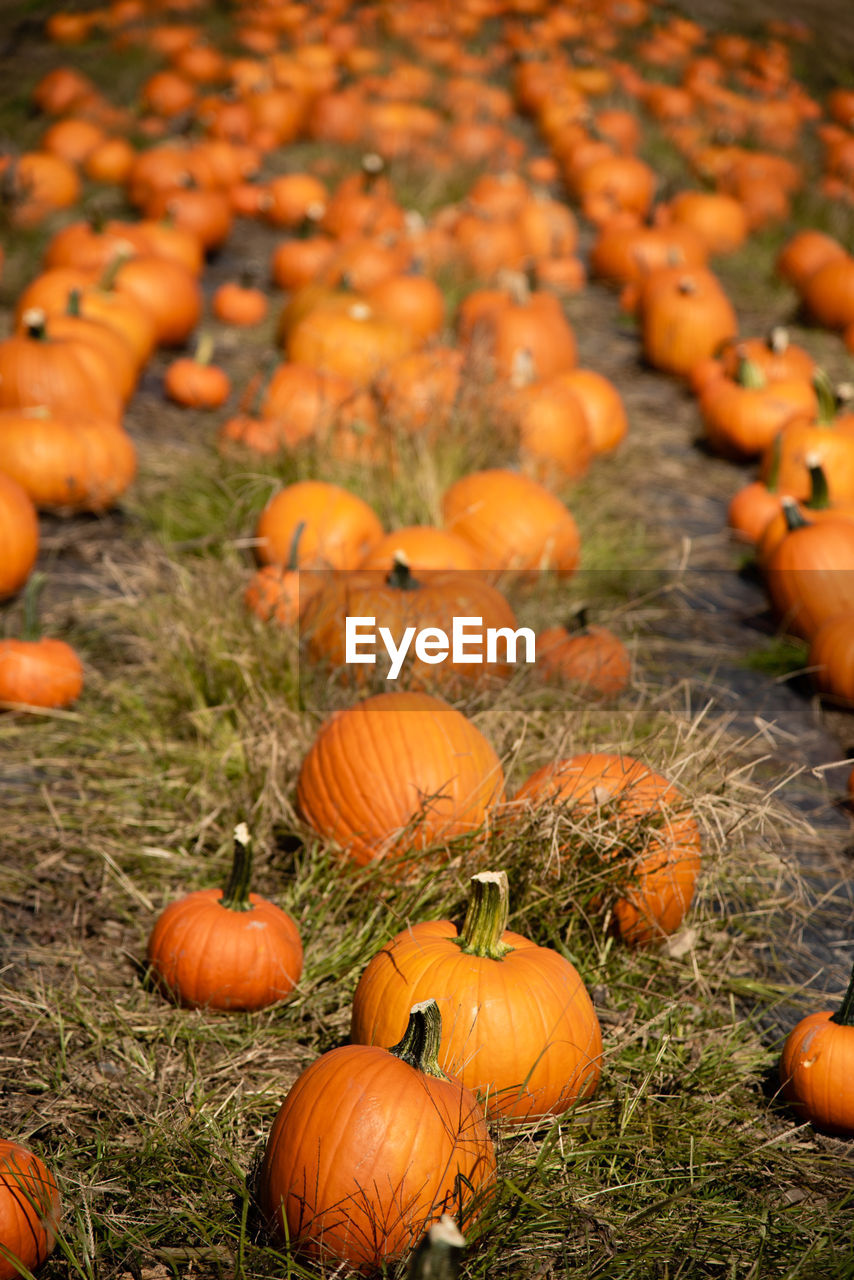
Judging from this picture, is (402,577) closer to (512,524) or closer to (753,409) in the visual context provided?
(512,524)

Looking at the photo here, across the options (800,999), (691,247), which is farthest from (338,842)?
(691,247)

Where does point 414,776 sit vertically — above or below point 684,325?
above

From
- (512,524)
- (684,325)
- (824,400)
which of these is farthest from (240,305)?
(512,524)

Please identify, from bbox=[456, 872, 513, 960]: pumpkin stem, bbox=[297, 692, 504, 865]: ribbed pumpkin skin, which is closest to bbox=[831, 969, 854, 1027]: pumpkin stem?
bbox=[456, 872, 513, 960]: pumpkin stem

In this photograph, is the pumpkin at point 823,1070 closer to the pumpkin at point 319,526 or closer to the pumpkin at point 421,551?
the pumpkin at point 421,551

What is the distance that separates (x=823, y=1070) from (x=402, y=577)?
180cm

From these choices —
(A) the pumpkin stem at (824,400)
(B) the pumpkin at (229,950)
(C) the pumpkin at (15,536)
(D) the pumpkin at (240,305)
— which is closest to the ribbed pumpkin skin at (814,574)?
(A) the pumpkin stem at (824,400)

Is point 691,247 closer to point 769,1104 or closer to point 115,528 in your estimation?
point 115,528

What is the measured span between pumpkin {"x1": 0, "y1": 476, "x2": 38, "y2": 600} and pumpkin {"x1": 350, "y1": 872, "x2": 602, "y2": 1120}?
238 centimetres

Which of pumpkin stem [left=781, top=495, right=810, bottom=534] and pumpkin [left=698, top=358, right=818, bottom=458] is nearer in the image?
pumpkin stem [left=781, top=495, right=810, bottom=534]

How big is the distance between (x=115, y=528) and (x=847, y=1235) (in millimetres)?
3718

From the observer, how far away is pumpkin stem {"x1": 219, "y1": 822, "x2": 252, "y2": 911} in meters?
2.46

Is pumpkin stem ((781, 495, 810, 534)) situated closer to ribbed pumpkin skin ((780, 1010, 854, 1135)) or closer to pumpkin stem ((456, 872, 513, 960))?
ribbed pumpkin skin ((780, 1010, 854, 1135))

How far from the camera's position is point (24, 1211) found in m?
1.81
